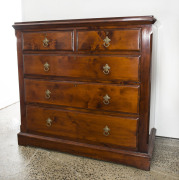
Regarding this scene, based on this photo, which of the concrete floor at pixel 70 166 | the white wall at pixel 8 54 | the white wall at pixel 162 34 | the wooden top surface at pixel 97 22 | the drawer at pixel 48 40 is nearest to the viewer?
the wooden top surface at pixel 97 22

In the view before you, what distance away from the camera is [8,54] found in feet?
11.9

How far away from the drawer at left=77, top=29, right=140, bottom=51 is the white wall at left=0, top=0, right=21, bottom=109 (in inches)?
85.1

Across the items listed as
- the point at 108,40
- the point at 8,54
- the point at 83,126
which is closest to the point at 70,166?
the point at 83,126

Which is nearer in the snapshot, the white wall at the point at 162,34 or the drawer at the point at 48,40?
the drawer at the point at 48,40

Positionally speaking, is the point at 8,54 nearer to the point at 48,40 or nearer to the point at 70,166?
the point at 48,40

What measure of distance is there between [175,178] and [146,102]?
1.88 ft

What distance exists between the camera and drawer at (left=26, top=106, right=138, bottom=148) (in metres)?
1.73

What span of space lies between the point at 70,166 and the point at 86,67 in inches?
31.1

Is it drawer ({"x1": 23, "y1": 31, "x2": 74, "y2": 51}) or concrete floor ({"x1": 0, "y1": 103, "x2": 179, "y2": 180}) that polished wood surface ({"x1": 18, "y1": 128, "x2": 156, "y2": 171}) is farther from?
drawer ({"x1": 23, "y1": 31, "x2": 74, "y2": 51})

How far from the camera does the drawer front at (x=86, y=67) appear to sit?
1.65m

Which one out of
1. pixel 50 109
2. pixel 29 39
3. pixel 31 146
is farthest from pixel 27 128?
pixel 29 39

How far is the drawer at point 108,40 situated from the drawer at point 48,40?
10 cm

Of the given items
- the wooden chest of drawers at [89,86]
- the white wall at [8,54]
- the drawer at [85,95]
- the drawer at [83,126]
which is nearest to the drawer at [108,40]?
the wooden chest of drawers at [89,86]

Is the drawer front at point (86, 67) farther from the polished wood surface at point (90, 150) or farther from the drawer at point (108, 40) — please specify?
the polished wood surface at point (90, 150)
